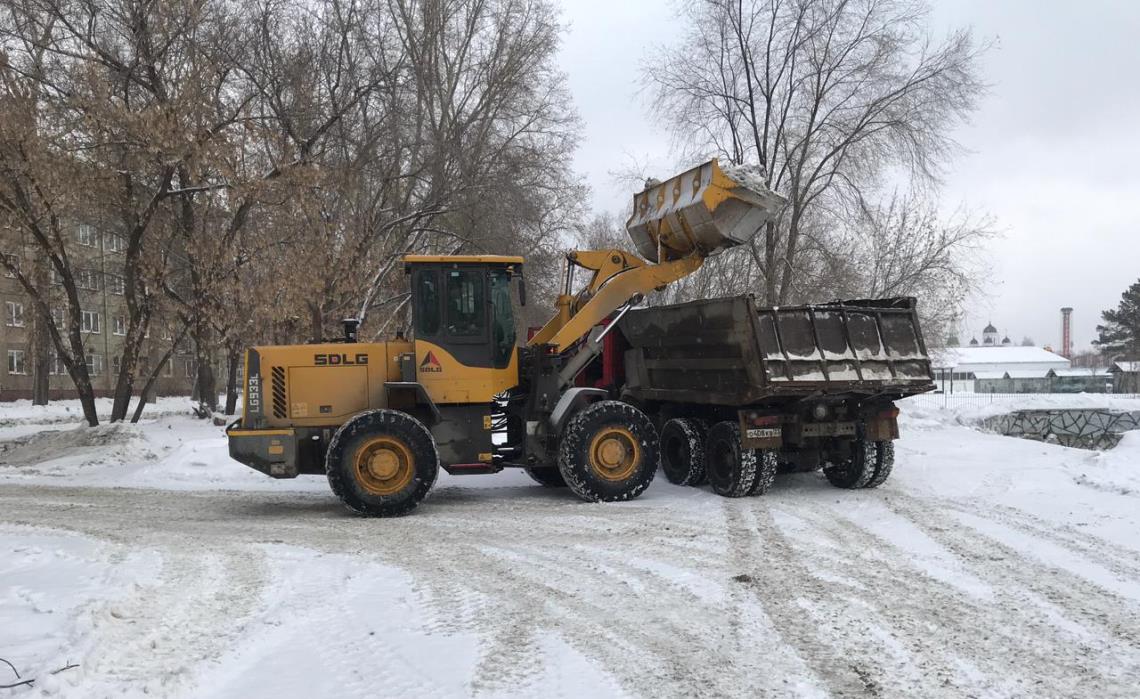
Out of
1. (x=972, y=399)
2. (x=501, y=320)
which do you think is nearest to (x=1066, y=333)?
(x=972, y=399)

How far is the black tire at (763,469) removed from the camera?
1016cm

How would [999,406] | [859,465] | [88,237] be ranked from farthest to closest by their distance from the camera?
[999,406] < [88,237] < [859,465]

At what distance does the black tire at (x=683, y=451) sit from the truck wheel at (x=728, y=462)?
0.44ft

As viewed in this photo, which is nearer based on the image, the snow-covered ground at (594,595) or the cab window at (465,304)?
the snow-covered ground at (594,595)

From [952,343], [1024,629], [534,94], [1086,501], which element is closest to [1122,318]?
[952,343]

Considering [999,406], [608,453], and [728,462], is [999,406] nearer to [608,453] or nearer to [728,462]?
[728,462]

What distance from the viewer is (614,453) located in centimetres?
1002

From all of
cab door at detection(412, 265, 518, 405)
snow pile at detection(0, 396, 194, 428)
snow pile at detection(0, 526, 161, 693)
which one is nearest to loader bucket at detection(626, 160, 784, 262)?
cab door at detection(412, 265, 518, 405)

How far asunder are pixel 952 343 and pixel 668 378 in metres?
20.5

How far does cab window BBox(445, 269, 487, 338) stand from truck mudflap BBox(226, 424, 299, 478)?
7.18ft

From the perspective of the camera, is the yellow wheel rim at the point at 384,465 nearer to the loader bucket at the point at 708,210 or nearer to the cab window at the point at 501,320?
the cab window at the point at 501,320

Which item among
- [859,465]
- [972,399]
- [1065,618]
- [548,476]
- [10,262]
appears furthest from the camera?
[972,399]

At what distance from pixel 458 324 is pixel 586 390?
183 cm

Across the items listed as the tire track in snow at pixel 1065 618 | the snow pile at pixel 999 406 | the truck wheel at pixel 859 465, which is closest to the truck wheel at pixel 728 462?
the truck wheel at pixel 859 465
